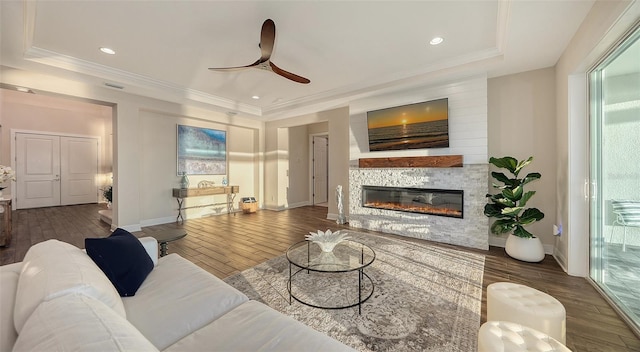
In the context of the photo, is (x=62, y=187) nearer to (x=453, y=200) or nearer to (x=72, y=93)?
(x=72, y=93)

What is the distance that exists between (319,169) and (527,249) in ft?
20.1

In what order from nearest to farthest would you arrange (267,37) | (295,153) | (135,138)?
(267,37), (135,138), (295,153)

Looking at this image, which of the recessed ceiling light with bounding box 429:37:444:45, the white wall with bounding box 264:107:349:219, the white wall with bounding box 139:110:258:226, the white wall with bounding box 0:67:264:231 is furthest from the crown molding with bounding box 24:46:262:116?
the recessed ceiling light with bounding box 429:37:444:45

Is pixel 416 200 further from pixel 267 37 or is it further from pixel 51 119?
pixel 51 119

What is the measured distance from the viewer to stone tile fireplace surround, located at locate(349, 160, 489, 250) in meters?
3.59

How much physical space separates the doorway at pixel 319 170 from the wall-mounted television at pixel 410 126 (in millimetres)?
3734

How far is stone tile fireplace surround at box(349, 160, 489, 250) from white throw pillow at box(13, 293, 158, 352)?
4.08m

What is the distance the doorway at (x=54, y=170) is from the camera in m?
6.64

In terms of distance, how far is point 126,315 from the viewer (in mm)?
1226

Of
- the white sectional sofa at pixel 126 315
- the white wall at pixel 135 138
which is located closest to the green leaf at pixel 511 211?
the white sectional sofa at pixel 126 315

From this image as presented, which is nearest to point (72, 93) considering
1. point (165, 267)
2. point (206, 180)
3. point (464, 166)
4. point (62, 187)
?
point (206, 180)

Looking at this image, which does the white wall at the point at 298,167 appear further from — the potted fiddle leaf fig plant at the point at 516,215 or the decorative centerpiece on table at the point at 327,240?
the potted fiddle leaf fig plant at the point at 516,215

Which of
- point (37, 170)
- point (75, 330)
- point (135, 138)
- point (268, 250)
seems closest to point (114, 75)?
point (135, 138)

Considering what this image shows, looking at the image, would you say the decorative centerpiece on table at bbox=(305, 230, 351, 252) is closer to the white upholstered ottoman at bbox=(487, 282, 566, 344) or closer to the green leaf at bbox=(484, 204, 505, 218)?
the white upholstered ottoman at bbox=(487, 282, 566, 344)
